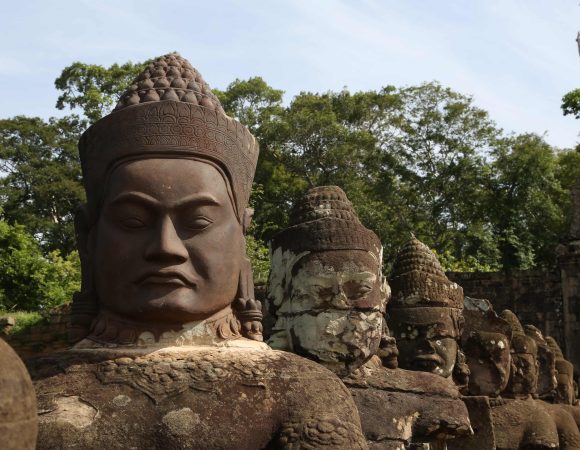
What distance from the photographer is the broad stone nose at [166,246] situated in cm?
421

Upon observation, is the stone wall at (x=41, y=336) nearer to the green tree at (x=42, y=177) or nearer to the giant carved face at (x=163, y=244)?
the giant carved face at (x=163, y=244)

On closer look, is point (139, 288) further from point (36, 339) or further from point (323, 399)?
point (36, 339)

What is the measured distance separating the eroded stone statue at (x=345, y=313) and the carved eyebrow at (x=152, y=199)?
1758 mm

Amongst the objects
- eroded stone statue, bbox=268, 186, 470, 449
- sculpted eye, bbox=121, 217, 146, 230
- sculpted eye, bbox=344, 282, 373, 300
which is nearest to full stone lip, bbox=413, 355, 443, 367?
eroded stone statue, bbox=268, 186, 470, 449

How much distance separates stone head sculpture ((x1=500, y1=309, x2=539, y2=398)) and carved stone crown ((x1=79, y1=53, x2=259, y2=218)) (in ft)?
18.0

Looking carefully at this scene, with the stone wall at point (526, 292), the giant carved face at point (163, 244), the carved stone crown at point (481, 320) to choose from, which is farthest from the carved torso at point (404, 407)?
the stone wall at point (526, 292)

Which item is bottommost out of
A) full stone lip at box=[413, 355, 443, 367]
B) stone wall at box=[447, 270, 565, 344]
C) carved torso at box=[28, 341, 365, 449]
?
carved torso at box=[28, 341, 365, 449]

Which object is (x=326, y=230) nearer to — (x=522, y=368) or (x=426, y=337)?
(x=426, y=337)

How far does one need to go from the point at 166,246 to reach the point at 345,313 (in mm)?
1980

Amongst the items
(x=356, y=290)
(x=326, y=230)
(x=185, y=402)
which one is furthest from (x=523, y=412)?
(x=185, y=402)

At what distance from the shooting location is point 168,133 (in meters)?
4.43

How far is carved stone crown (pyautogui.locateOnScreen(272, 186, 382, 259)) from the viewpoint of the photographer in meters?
6.02

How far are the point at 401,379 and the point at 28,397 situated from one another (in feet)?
14.1

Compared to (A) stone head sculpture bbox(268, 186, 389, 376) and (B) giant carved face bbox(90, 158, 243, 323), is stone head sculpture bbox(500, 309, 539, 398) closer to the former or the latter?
(A) stone head sculpture bbox(268, 186, 389, 376)
